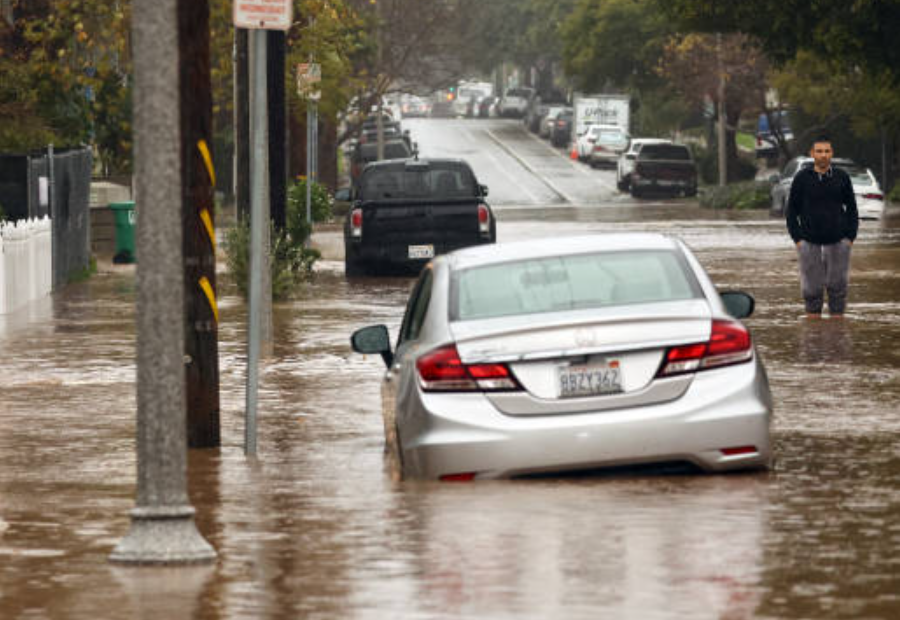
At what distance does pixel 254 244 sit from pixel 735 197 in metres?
49.4

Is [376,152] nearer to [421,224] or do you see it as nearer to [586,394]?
[421,224]

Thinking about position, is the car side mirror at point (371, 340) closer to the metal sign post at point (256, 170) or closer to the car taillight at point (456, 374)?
the metal sign post at point (256, 170)

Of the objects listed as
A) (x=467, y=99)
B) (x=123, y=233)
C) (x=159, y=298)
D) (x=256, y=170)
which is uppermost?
(x=467, y=99)

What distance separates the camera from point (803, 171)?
22438mm

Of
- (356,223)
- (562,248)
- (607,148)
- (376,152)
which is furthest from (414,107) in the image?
(562,248)

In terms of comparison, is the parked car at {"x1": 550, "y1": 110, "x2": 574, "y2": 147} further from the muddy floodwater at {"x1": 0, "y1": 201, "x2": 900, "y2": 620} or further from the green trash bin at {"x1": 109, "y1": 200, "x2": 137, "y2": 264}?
the muddy floodwater at {"x1": 0, "y1": 201, "x2": 900, "y2": 620}

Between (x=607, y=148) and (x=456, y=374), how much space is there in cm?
7508

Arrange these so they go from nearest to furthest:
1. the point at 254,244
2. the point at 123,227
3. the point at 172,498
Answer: the point at 172,498
the point at 254,244
the point at 123,227

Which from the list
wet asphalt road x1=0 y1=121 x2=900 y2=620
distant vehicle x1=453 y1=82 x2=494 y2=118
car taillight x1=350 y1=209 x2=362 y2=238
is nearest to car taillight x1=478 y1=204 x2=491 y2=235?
car taillight x1=350 y1=209 x2=362 y2=238

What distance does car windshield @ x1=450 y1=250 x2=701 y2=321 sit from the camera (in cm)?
1132

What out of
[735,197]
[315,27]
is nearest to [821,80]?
[735,197]

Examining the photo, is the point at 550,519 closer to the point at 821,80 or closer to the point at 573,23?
the point at 821,80

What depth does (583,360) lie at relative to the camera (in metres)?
10.7

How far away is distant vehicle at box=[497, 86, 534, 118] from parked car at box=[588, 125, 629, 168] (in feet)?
128
